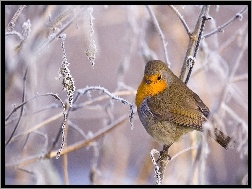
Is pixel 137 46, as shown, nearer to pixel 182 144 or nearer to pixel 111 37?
pixel 182 144

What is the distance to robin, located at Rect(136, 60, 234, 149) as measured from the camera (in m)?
1.90

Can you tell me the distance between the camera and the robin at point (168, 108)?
6.23 ft

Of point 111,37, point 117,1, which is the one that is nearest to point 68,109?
point 117,1

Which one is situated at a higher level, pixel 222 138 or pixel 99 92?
pixel 99 92

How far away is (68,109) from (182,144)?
69cm

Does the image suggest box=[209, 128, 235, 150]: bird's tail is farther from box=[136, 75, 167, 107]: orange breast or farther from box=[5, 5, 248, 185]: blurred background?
box=[136, 75, 167, 107]: orange breast

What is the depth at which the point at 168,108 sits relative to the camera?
76.9 inches

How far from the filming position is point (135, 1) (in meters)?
1.82

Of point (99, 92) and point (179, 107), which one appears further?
point (179, 107)

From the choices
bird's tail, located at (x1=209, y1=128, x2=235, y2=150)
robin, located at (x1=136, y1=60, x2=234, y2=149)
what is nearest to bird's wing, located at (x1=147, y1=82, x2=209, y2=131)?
robin, located at (x1=136, y1=60, x2=234, y2=149)

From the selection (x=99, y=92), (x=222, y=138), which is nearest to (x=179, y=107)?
(x=222, y=138)

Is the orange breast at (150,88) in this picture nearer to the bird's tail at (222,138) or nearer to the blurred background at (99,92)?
the blurred background at (99,92)

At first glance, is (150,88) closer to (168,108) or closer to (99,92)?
(168,108)

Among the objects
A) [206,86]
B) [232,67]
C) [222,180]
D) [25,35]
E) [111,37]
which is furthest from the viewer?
[111,37]
